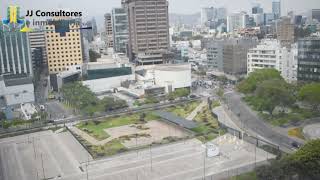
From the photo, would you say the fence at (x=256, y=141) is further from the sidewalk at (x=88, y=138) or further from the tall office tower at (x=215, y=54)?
the tall office tower at (x=215, y=54)

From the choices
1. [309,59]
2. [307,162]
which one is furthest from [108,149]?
[309,59]

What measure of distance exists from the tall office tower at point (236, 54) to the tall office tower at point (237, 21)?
2773 centimetres

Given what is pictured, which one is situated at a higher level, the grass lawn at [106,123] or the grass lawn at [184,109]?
the grass lawn at [184,109]

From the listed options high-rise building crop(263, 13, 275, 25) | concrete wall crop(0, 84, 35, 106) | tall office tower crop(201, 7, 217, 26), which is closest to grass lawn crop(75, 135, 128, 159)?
concrete wall crop(0, 84, 35, 106)

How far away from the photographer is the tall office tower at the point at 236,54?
21984mm

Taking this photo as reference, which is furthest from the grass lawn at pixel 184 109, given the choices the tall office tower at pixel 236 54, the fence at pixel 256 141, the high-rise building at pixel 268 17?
the high-rise building at pixel 268 17

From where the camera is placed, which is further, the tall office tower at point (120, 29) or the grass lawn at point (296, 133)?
the tall office tower at point (120, 29)

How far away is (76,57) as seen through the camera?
2372cm


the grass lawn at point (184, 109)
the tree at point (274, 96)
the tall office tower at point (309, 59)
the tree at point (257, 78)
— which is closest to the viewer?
the tree at point (274, 96)

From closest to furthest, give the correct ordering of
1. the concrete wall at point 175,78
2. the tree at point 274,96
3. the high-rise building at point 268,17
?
the tree at point 274,96, the concrete wall at point 175,78, the high-rise building at point 268,17

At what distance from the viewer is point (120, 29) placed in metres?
30.8

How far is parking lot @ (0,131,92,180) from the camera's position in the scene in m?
9.47

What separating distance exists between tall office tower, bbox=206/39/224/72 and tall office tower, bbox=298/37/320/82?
7369 mm

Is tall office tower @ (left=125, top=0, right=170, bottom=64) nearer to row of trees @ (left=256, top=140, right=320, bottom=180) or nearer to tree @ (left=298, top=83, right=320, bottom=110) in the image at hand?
tree @ (left=298, top=83, right=320, bottom=110)
